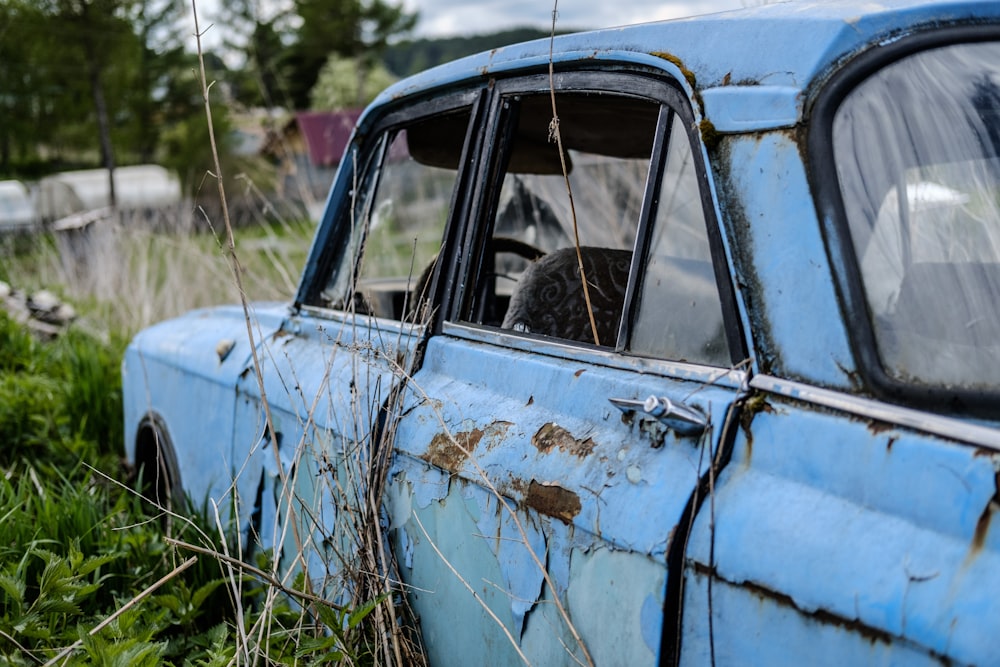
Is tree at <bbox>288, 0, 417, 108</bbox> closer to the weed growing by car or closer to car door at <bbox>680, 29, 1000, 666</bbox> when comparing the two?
the weed growing by car

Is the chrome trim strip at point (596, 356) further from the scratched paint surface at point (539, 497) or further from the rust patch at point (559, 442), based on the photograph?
the rust patch at point (559, 442)

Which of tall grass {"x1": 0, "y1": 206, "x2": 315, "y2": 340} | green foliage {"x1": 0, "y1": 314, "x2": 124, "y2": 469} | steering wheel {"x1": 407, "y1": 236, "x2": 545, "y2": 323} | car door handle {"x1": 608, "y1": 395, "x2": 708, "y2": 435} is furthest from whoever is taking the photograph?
tall grass {"x1": 0, "y1": 206, "x2": 315, "y2": 340}

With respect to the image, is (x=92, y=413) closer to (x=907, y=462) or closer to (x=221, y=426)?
(x=221, y=426)

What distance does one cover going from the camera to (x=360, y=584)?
2.13m

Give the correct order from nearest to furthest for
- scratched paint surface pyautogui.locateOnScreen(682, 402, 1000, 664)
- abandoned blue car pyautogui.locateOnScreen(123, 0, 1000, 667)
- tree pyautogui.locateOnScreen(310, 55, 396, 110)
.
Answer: scratched paint surface pyautogui.locateOnScreen(682, 402, 1000, 664) < abandoned blue car pyautogui.locateOnScreen(123, 0, 1000, 667) < tree pyautogui.locateOnScreen(310, 55, 396, 110)

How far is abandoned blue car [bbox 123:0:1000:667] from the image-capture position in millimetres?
1229

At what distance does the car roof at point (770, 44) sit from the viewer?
1515 mm

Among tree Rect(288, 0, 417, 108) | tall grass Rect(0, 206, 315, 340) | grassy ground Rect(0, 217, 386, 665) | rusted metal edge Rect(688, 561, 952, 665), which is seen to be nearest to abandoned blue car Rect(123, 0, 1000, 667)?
rusted metal edge Rect(688, 561, 952, 665)

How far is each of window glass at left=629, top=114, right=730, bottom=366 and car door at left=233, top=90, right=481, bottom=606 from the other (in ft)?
2.03

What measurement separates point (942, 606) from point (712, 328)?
24.8 inches

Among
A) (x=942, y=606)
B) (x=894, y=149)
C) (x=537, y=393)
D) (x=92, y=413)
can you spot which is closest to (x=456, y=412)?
(x=537, y=393)

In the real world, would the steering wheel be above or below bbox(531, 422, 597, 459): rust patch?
above

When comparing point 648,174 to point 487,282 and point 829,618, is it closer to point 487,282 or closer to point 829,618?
point 829,618

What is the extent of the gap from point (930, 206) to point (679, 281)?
16.5 inches
